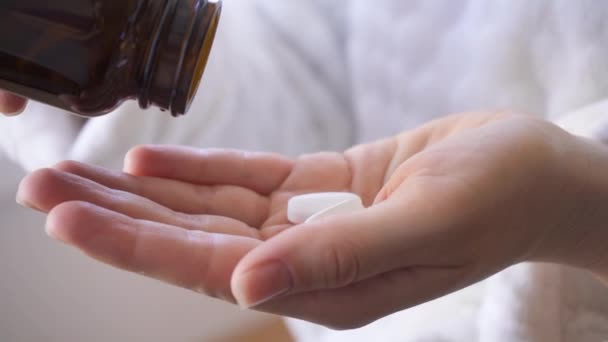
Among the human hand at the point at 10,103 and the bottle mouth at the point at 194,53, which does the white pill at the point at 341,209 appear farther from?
the human hand at the point at 10,103

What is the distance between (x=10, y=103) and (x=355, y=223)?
30 cm

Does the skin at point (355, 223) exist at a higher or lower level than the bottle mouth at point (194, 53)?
lower

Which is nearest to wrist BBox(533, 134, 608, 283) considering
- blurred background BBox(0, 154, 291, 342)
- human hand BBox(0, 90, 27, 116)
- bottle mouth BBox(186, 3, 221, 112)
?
bottle mouth BBox(186, 3, 221, 112)

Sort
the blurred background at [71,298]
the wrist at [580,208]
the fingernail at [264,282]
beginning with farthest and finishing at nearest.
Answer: the blurred background at [71,298], the wrist at [580,208], the fingernail at [264,282]

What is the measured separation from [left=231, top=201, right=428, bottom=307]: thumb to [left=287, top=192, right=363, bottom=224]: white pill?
0.38 ft

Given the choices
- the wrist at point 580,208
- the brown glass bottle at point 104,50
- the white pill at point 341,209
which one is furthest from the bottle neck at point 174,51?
the wrist at point 580,208

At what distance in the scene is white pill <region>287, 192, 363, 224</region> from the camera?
47cm

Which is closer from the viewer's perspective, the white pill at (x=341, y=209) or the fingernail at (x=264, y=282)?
the fingernail at (x=264, y=282)

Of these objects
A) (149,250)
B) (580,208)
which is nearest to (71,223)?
(149,250)

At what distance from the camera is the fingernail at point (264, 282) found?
11.8 inches

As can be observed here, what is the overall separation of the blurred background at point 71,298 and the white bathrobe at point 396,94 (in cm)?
12

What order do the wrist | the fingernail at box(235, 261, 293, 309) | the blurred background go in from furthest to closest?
1. the blurred background
2. the wrist
3. the fingernail at box(235, 261, 293, 309)

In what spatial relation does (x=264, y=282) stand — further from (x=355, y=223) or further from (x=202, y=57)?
(x=202, y=57)

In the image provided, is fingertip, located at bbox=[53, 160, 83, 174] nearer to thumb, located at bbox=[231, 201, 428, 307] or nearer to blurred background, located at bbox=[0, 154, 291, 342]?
thumb, located at bbox=[231, 201, 428, 307]
